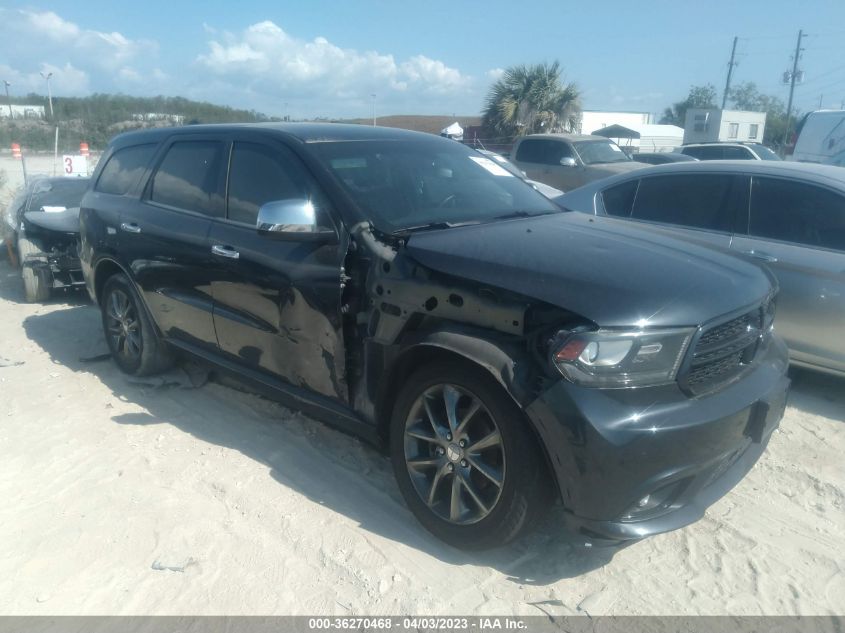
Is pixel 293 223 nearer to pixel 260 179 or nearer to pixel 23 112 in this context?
pixel 260 179

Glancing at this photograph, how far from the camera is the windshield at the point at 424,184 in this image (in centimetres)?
355

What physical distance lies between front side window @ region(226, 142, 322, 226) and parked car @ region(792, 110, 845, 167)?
15847mm

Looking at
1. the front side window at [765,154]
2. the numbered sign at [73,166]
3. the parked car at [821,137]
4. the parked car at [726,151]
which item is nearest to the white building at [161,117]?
the numbered sign at [73,166]

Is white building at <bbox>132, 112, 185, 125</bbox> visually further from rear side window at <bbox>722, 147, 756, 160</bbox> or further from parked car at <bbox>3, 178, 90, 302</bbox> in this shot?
parked car at <bbox>3, 178, 90, 302</bbox>

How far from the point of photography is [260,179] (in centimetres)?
395

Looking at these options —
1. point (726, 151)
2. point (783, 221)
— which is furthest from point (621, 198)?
point (726, 151)

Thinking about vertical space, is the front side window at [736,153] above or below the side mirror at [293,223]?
above

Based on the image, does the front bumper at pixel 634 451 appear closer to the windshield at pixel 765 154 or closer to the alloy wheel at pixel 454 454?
the alloy wheel at pixel 454 454

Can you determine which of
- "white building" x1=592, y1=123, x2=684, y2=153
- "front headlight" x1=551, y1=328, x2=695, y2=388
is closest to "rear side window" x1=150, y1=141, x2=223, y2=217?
"front headlight" x1=551, y1=328, x2=695, y2=388

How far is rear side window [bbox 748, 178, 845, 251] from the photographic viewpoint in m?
4.61

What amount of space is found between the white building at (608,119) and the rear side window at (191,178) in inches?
1362

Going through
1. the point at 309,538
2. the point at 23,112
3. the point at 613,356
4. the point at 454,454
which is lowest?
the point at 309,538

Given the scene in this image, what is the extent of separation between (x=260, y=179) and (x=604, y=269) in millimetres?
2103

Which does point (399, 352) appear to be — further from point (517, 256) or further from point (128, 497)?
point (128, 497)
